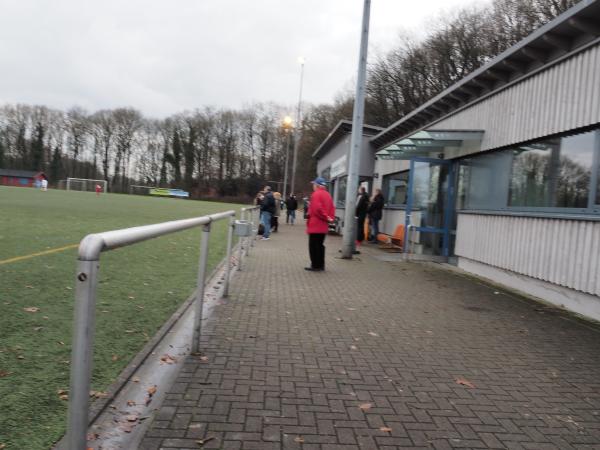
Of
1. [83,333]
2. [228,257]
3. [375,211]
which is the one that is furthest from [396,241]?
[83,333]

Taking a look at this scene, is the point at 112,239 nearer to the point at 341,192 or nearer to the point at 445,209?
the point at 445,209

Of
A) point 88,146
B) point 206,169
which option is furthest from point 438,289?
point 88,146

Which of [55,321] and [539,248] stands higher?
[539,248]

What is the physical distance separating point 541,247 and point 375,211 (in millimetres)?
9422

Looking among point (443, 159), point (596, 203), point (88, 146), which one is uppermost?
point (88, 146)

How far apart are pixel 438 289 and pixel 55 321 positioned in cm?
606

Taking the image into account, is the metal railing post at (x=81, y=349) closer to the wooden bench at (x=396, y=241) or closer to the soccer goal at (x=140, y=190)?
the wooden bench at (x=396, y=241)

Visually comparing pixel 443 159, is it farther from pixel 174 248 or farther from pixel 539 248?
pixel 174 248

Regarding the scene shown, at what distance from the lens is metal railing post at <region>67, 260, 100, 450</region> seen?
182 centimetres

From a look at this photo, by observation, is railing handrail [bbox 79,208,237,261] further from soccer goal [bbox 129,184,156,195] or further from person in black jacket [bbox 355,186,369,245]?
soccer goal [bbox 129,184,156,195]

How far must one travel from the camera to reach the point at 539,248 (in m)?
7.81

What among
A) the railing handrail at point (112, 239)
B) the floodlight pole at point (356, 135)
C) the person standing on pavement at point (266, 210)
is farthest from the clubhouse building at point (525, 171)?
the railing handrail at point (112, 239)

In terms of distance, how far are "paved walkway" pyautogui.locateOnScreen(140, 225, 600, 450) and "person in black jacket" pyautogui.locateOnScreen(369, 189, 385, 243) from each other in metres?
9.57

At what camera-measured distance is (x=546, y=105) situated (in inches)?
315
